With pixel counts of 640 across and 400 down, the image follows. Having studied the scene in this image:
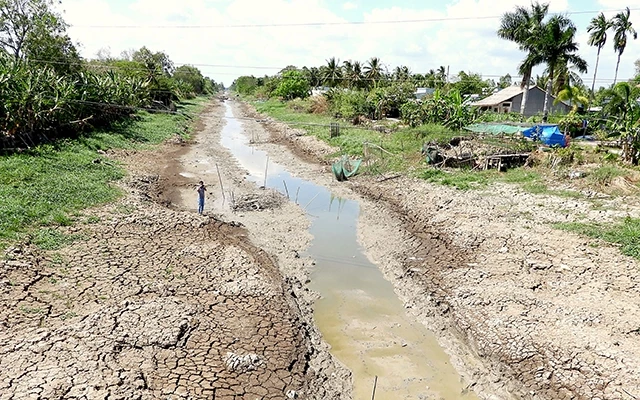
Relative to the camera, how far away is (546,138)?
81.9 ft

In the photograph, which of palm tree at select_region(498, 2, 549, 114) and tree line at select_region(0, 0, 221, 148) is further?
palm tree at select_region(498, 2, 549, 114)

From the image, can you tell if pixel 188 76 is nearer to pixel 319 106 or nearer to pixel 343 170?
pixel 319 106

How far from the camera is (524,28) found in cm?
3866

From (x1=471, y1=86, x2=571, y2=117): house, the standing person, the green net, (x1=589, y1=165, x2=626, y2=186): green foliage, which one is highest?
(x1=471, y1=86, x2=571, y2=117): house

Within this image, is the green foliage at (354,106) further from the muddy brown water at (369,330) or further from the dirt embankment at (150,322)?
the dirt embankment at (150,322)

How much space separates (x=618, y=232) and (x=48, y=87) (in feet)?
91.0

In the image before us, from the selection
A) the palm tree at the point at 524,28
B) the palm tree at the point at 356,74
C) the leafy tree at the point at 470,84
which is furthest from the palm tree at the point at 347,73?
the palm tree at the point at 524,28

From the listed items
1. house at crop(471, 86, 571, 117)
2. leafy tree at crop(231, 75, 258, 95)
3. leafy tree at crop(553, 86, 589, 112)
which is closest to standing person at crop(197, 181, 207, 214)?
leafy tree at crop(553, 86, 589, 112)

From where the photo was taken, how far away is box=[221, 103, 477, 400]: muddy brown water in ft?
28.4

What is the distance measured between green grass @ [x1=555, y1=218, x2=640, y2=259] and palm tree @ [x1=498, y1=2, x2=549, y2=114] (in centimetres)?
2901

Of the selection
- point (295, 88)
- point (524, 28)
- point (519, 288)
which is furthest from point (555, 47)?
point (295, 88)

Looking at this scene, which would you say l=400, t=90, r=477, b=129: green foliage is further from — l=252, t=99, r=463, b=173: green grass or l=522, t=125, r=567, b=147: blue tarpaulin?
l=522, t=125, r=567, b=147: blue tarpaulin

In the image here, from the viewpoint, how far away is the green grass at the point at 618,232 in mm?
12203

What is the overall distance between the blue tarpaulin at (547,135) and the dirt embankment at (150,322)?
63.3 ft
